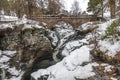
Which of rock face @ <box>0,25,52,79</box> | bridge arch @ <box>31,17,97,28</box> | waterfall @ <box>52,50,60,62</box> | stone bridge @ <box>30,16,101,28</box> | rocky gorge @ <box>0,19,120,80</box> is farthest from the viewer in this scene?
bridge arch @ <box>31,17,97,28</box>

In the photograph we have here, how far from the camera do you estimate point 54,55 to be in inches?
827

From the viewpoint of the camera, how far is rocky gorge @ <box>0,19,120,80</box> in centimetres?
1327

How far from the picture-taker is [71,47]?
19812mm

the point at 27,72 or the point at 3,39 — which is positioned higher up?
the point at 3,39

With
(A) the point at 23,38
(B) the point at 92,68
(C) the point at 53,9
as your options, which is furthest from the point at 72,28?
(B) the point at 92,68

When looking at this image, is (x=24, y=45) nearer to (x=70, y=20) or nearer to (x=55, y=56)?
(x=55, y=56)

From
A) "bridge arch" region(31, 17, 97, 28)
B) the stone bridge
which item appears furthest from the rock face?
"bridge arch" region(31, 17, 97, 28)

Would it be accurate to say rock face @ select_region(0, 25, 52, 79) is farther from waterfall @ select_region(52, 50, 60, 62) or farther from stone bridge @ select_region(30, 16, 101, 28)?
stone bridge @ select_region(30, 16, 101, 28)

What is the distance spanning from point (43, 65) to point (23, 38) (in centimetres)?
306

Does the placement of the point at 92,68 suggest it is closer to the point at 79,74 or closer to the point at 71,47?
the point at 79,74

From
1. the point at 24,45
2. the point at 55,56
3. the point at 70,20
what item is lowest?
the point at 55,56

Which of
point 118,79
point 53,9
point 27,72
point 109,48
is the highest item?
point 53,9

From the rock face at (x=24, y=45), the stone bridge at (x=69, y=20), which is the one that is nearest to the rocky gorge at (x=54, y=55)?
the rock face at (x=24, y=45)

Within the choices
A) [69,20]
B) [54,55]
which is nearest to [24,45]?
[54,55]
